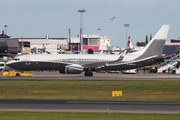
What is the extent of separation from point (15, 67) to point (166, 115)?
174ft

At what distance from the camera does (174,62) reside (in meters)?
110

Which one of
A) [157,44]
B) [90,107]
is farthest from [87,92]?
[157,44]

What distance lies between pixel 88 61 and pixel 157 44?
12611 millimetres

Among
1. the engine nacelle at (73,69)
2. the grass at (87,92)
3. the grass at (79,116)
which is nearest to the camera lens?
the grass at (79,116)

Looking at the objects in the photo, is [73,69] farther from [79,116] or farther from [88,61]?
[79,116]

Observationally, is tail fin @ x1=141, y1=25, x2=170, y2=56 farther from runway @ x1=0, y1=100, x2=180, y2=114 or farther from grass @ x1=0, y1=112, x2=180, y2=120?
grass @ x1=0, y1=112, x2=180, y2=120

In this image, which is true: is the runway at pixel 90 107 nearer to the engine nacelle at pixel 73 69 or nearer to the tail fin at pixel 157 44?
the engine nacelle at pixel 73 69

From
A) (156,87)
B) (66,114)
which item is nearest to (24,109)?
(66,114)

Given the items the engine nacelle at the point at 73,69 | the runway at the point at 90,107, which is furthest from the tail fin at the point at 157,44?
the runway at the point at 90,107

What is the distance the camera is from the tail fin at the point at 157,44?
85812mm

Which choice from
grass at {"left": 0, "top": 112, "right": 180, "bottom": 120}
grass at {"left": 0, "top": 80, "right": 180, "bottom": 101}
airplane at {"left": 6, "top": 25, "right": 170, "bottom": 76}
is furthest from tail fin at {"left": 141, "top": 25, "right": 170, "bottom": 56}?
grass at {"left": 0, "top": 112, "right": 180, "bottom": 120}

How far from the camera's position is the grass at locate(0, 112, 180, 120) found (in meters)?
29.1

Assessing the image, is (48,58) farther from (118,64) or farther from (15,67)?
(118,64)

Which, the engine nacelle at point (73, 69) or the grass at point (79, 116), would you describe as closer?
the grass at point (79, 116)
